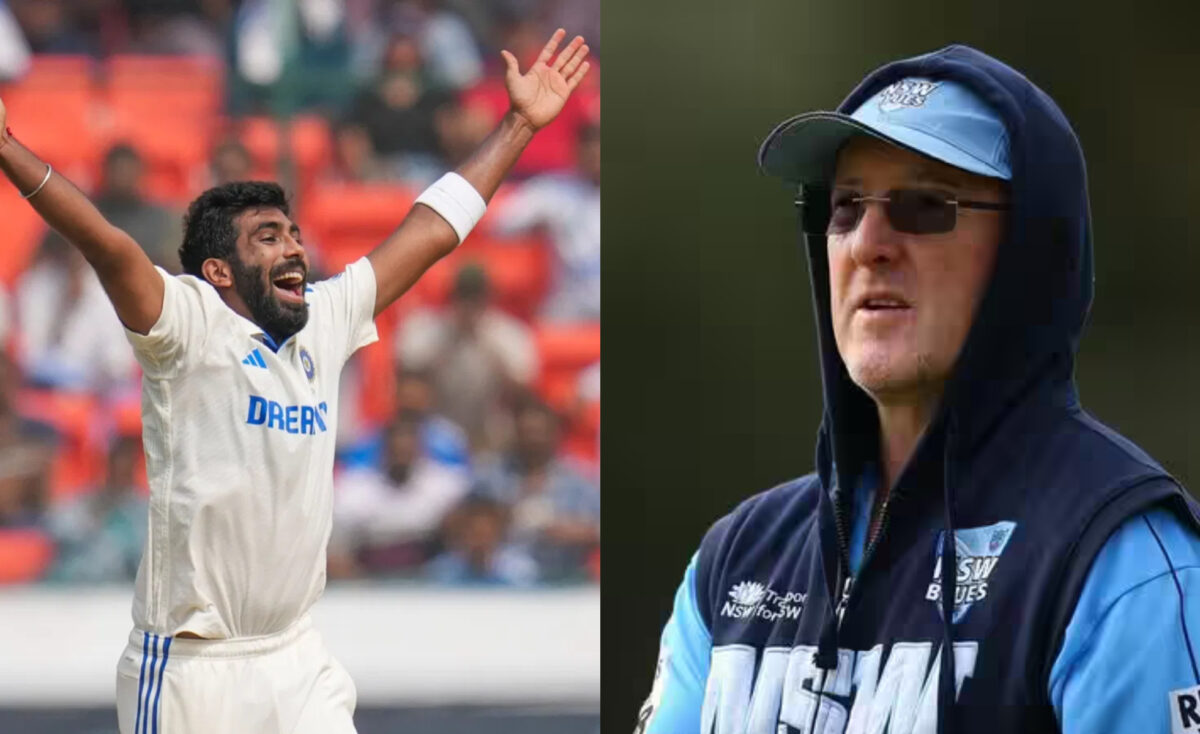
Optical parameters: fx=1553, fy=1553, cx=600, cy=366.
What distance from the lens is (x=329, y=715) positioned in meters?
3.89

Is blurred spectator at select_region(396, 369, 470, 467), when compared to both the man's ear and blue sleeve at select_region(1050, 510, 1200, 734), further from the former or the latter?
blue sleeve at select_region(1050, 510, 1200, 734)

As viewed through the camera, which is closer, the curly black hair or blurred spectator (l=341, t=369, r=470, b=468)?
the curly black hair

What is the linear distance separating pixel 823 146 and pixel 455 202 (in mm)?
3247

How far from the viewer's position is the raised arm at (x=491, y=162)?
175 inches

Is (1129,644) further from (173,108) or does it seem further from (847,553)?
(173,108)

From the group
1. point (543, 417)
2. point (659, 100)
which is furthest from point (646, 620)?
point (543, 417)

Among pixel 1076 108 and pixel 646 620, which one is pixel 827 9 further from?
Answer: pixel 646 620

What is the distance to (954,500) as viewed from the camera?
3.91 ft

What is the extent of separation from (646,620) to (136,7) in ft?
10.9

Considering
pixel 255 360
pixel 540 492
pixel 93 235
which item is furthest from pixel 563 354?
pixel 93 235

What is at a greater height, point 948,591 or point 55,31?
point 55,31

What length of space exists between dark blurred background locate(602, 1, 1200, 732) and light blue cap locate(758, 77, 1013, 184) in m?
2.65

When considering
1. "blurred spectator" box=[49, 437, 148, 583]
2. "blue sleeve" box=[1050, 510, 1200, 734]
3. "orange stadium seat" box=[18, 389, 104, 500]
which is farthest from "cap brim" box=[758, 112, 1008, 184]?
"orange stadium seat" box=[18, 389, 104, 500]

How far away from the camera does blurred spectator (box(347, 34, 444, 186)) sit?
232 inches
